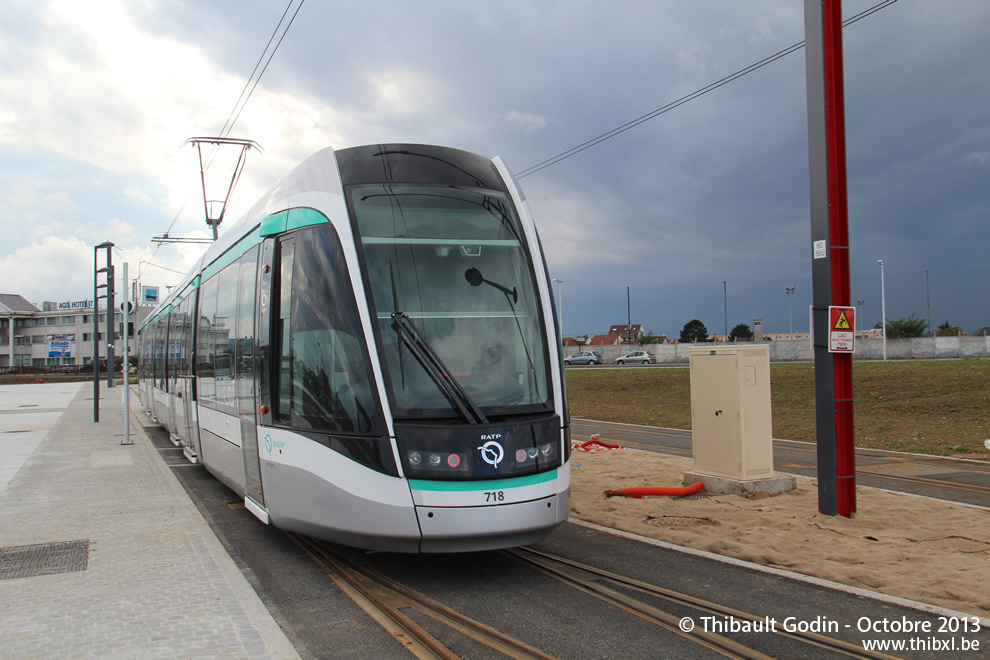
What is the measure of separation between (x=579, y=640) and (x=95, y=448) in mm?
13892

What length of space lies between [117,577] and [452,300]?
10.9 feet

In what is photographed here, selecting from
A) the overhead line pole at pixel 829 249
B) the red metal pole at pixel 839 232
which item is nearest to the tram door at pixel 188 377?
the overhead line pole at pixel 829 249

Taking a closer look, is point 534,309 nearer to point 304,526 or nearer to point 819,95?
point 304,526

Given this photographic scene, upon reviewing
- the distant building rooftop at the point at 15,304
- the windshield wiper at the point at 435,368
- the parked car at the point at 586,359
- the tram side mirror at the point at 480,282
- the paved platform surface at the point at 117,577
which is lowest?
the paved platform surface at the point at 117,577

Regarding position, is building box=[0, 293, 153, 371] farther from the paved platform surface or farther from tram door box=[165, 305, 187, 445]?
the paved platform surface

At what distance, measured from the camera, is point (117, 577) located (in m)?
5.73

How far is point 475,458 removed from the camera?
5281mm

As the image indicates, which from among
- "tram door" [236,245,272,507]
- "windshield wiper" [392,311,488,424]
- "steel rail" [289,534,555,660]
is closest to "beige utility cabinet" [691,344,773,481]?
"windshield wiper" [392,311,488,424]

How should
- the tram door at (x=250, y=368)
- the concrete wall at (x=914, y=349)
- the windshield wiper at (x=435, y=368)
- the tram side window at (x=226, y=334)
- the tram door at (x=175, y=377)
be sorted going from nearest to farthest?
the windshield wiper at (x=435, y=368), the tram door at (x=250, y=368), the tram side window at (x=226, y=334), the tram door at (x=175, y=377), the concrete wall at (x=914, y=349)

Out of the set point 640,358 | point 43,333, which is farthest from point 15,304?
point 640,358

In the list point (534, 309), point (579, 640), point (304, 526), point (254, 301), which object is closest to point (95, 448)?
Result: point (254, 301)

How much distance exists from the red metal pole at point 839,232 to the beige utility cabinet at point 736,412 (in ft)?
3.89

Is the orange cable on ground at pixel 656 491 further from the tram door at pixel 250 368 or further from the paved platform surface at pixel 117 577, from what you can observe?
the paved platform surface at pixel 117 577

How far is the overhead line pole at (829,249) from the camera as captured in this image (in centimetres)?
781
